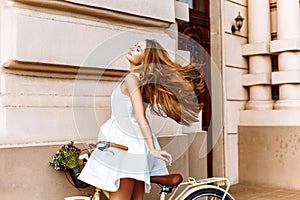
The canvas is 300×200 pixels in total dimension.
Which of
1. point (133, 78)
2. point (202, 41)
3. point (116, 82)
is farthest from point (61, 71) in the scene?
point (202, 41)

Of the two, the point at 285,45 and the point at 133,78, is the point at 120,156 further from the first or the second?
the point at 285,45

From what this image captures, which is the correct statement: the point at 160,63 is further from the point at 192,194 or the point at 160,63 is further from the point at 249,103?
the point at 249,103

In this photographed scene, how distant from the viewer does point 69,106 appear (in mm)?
3939

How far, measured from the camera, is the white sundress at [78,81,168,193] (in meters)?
3.09

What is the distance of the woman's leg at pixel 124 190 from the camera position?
3111mm

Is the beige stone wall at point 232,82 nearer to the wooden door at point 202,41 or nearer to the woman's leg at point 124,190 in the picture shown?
the wooden door at point 202,41

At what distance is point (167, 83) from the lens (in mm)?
3041

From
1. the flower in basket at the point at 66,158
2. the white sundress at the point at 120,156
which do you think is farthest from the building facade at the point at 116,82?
the white sundress at the point at 120,156

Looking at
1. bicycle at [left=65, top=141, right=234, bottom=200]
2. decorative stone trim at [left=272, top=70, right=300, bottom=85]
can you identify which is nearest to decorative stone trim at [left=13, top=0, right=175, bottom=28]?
bicycle at [left=65, top=141, right=234, bottom=200]

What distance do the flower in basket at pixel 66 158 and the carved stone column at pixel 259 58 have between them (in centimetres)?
425

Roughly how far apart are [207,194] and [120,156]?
80cm

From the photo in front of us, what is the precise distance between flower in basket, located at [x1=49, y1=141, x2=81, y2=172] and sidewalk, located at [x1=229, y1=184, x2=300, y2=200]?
3.24 metres

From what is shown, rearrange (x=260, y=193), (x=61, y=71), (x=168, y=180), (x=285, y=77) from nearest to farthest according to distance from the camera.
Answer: (x=168, y=180)
(x=61, y=71)
(x=260, y=193)
(x=285, y=77)

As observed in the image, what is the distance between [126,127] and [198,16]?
4019 millimetres
